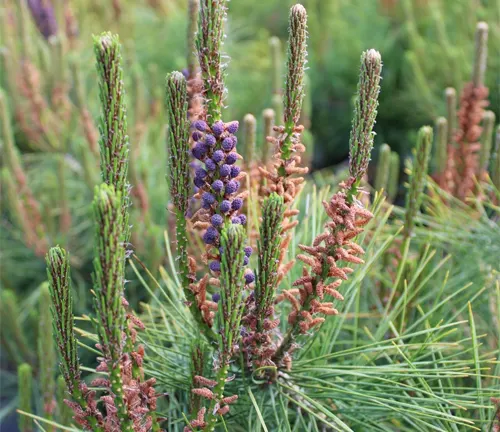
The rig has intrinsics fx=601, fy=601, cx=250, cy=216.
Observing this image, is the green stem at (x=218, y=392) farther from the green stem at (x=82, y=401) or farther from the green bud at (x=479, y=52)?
the green bud at (x=479, y=52)

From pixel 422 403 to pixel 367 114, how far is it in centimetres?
29

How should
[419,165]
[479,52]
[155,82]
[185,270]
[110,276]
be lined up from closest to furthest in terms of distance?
[110,276] < [185,270] < [419,165] < [479,52] < [155,82]

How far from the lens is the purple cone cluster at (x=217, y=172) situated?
0.46m

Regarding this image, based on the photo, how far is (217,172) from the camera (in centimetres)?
46

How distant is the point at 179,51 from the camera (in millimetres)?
1788

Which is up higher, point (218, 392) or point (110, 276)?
point (110, 276)

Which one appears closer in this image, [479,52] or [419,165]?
[419,165]

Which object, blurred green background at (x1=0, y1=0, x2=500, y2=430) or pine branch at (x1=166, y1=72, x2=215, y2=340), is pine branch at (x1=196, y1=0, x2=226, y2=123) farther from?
blurred green background at (x1=0, y1=0, x2=500, y2=430)

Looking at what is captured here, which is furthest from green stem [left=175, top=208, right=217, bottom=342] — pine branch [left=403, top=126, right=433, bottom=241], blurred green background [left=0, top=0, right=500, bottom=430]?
blurred green background [left=0, top=0, right=500, bottom=430]

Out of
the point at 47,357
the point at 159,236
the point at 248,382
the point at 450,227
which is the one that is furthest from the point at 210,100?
the point at 159,236

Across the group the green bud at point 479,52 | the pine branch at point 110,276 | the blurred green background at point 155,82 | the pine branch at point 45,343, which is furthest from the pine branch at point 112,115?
the green bud at point 479,52

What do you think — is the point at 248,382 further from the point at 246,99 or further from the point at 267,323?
the point at 246,99

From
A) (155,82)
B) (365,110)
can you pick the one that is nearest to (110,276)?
(365,110)

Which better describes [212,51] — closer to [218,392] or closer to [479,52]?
[218,392]
